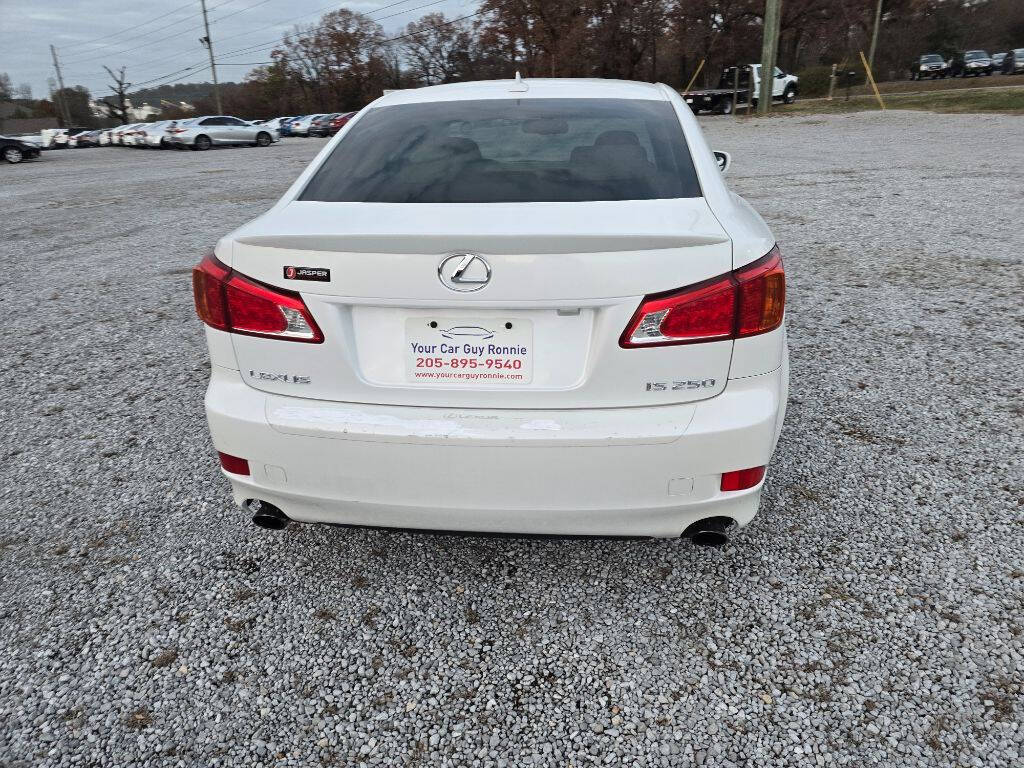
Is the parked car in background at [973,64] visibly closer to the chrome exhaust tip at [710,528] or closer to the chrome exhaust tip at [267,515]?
the chrome exhaust tip at [710,528]

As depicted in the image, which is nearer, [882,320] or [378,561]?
[378,561]

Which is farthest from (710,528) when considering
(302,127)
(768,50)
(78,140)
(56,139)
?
(56,139)

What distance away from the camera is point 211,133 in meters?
30.5

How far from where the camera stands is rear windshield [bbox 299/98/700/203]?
2.31 meters

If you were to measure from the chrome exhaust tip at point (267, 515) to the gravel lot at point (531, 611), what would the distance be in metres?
0.29

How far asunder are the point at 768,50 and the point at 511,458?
28417mm

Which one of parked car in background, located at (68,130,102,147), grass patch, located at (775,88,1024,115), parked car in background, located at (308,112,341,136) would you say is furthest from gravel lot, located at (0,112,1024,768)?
parked car in background, located at (68,130,102,147)

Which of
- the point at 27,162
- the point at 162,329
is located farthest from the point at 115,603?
the point at 27,162

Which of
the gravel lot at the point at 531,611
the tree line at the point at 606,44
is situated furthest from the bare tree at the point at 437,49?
the gravel lot at the point at 531,611

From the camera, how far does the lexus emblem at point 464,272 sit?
188 cm

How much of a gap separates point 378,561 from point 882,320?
3967 mm

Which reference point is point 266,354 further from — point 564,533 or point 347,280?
point 564,533

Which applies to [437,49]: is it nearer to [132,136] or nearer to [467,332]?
[132,136]

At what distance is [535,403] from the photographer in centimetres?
197
